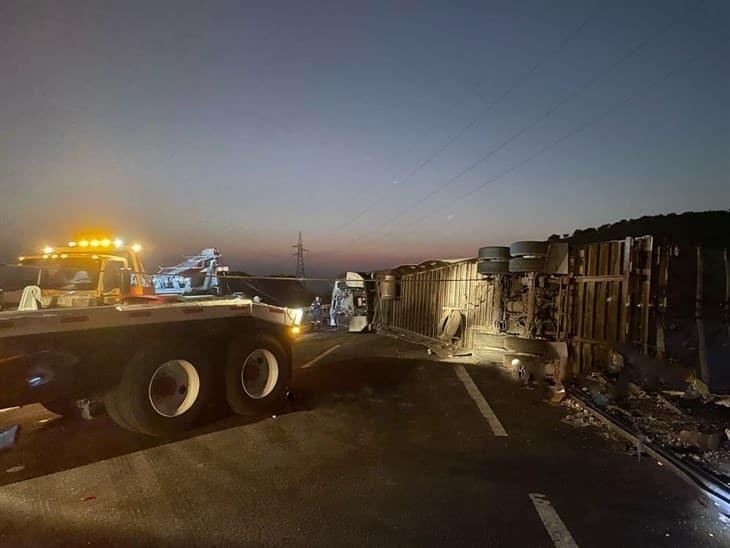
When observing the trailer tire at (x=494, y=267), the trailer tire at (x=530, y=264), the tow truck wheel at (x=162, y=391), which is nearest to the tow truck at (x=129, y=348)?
the tow truck wheel at (x=162, y=391)

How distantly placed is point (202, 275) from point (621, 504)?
1561 cm

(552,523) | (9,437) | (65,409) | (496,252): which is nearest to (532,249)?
(496,252)

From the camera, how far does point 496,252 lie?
41.8ft

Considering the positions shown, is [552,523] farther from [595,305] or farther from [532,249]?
[532,249]

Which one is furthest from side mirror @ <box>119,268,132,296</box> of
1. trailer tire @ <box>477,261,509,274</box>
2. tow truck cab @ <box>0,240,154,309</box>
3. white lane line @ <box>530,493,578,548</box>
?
trailer tire @ <box>477,261,509,274</box>

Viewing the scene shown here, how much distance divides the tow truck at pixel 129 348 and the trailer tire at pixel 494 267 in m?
6.21

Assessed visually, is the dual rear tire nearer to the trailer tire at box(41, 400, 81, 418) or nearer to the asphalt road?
the asphalt road

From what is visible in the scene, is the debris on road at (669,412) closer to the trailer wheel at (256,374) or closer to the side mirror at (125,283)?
the trailer wheel at (256,374)

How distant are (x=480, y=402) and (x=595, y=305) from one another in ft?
12.4

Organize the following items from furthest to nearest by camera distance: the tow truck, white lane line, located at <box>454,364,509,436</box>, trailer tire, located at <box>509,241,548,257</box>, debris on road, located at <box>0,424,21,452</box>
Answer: trailer tire, located at <box>509,241,548,257</box>, white lane line, located at <box>454,364,509,436</box>, debris on road, located at <box>0,424,21,452</box>, the tow truck

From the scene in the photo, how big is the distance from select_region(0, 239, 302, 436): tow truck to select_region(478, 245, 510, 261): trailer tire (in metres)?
6.38

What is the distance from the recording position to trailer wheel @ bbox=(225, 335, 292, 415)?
22.2ft

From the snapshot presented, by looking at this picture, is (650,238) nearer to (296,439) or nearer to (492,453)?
(492,453)

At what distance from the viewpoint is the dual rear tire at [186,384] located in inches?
222
